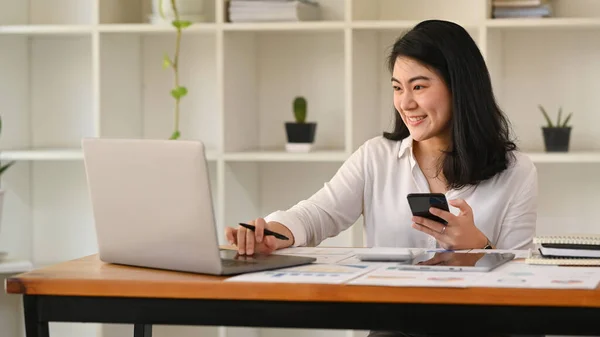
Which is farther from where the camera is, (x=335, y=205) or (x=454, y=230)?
(x=335, y=205)

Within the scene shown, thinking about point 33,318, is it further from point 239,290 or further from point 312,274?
point 312,274

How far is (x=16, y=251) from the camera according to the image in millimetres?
3916

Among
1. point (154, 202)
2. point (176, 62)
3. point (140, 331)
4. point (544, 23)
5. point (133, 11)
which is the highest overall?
point (133, 11)

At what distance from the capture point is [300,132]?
3613 mm

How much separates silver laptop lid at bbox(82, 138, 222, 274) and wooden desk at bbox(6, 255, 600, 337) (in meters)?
0.05

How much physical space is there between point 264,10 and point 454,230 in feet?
5.03

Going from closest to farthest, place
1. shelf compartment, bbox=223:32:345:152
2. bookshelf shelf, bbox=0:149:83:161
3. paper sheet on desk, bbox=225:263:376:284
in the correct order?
1. paper sheet on desk, bbox=225:263:376:284
2. bookshelf shelf, bbox=0:149:83:161
3. shelf compartment, bbox=223:32:345:152

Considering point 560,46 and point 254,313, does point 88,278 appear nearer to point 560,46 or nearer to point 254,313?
point 254,313

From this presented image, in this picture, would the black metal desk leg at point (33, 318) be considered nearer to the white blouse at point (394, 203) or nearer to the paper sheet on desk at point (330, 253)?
the paper sheet on desk at point (330, 253)

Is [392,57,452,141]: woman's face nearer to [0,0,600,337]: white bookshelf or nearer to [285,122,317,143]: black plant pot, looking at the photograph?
[0,0,600,337]: white bookshelf

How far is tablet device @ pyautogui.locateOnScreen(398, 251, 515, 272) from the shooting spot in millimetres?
1818

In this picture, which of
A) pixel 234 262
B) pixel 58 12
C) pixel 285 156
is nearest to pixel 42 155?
pixel 58 12

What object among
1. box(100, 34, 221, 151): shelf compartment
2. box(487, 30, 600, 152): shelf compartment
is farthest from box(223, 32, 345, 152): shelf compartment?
box(487, 30, 600, 152): shelf compartment

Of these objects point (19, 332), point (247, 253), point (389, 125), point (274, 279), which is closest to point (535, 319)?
point (274, 279)
